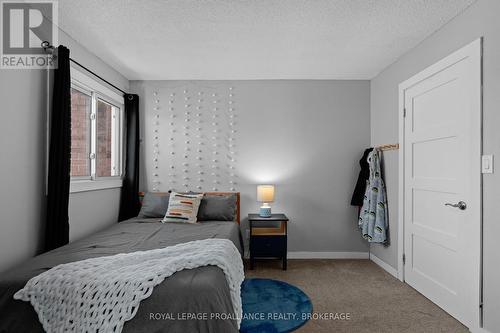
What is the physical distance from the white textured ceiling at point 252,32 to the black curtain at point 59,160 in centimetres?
52

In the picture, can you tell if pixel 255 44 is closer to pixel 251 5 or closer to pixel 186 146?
pixel 251 5

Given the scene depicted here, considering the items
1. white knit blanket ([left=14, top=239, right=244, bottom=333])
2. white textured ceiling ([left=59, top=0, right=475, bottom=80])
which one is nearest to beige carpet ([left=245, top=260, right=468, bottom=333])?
white knit blanket ([left=14, top=239, right=244, bottom=333])

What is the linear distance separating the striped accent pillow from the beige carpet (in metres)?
0.97

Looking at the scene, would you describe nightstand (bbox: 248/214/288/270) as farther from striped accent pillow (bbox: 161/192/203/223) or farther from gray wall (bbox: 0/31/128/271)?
gray wall (bbox: 0/31/128/271)

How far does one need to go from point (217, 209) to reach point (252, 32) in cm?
203

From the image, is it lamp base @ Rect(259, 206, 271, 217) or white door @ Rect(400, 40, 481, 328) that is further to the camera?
lamp base @ Rect(259, 206, 271, 217)

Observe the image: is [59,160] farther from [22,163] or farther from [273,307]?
[273,307]

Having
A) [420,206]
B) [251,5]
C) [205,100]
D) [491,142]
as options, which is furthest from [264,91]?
[491,142]

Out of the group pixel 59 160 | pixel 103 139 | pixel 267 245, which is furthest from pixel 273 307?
pixel 103 139

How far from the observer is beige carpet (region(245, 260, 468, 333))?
229cm

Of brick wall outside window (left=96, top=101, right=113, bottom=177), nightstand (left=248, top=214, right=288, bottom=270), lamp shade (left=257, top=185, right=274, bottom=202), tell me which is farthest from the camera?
lamp shade (left=257, top=185, right=274, bottom=202)

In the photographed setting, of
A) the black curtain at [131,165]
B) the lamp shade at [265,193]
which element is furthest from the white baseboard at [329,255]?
the black curtain at [131,165]

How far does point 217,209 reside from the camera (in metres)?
3.59

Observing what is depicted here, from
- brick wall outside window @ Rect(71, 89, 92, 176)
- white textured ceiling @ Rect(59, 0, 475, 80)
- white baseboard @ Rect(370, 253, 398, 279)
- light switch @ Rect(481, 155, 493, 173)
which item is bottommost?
white baseboard @ Rect(370, 253, 398, 279)
